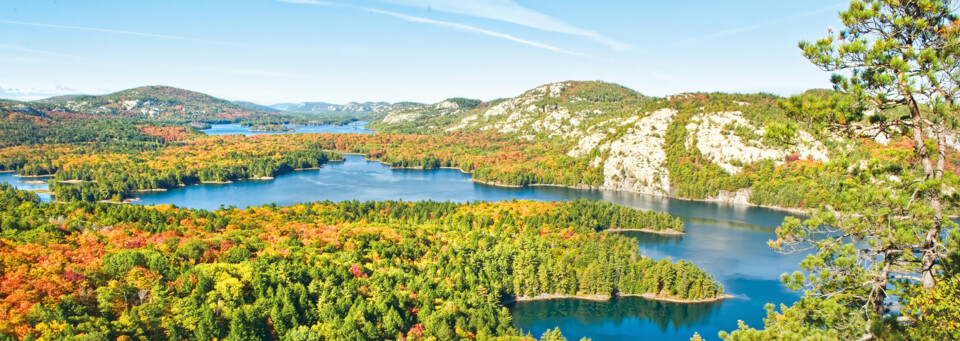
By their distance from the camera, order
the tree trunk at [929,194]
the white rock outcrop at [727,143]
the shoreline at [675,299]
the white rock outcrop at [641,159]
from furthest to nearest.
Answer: the white rock outcrop at [641,159] → the white rock outcrop at [727,143] → the shoreline at [675,299] → the tree trunk at [929,194]

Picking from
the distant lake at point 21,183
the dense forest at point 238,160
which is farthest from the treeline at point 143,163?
the distant lake at point 21,183

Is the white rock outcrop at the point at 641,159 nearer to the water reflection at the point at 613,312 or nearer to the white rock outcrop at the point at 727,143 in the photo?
the white rock outcrop at the point at 727,143

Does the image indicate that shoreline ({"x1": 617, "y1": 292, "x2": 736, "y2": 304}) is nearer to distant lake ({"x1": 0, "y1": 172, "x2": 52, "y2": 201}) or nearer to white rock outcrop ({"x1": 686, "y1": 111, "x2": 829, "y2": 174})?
white rock outcrop ({"x1": 686, "y1": 111, "x2": 829, "y2": 174})

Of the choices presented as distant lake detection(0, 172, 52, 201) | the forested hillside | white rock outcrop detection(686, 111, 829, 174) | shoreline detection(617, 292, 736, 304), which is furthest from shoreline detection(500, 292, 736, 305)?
distant lake detection(0, 172, 52, 201)

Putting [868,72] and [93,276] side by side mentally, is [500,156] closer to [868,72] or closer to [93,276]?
[93,276]

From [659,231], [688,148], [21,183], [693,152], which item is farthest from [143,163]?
[693,152]
